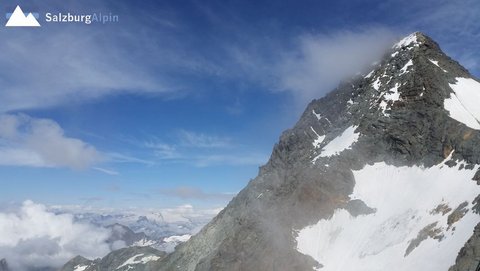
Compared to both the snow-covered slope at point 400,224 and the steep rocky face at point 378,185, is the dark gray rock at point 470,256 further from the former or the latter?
the steep rocky face at point 378,185

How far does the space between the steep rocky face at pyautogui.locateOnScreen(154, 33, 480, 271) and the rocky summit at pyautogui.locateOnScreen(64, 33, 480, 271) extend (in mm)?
271

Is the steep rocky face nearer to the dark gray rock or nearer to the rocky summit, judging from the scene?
the rocky summit

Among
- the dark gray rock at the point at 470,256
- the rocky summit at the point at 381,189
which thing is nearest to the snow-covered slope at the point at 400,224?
the rocky summit at the point at 381,189

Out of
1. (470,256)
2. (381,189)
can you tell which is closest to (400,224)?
(381,189)

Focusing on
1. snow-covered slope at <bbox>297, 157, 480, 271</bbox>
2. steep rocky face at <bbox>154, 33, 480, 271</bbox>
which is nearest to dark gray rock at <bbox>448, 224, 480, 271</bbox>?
snow-covered slope at <bbox>297, 157, 480, 271</bbox>

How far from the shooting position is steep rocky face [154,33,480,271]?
313ft

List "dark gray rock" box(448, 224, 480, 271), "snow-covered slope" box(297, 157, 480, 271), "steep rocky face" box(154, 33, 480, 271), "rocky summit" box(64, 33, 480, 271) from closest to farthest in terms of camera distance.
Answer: "dark gray rock" box(448, 224, 480, 271)
"snow-covered slope" box(297, 157, 480, 271)
"rocky summit" box(64, 33, 480, 271)
"steep rocky face" box(154, 33, 480, 271)

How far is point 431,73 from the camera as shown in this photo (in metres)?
125

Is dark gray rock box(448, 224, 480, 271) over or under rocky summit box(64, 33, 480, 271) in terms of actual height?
under

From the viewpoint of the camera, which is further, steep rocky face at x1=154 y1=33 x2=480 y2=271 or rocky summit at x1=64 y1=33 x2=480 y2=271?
steep rocky face at x1=154 y1=33 x2=480 y2=271

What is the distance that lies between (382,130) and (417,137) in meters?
10.7

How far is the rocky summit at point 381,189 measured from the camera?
Result: 92.8 metres

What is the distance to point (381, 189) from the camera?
115 meters

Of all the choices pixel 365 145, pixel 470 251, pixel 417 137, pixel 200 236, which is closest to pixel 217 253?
pixel 200 236
